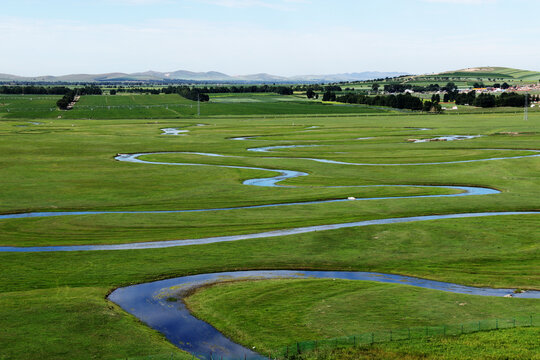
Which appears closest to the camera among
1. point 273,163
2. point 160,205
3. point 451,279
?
point 451,279

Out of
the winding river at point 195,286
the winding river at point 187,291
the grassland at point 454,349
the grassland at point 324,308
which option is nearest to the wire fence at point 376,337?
the grassland at point 454,349

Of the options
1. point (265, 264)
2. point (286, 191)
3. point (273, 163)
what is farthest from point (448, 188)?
point (265, 264)

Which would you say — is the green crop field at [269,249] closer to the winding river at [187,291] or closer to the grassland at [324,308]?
the grassland at [324,308]

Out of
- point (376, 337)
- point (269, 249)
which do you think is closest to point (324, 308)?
point (376, 337)

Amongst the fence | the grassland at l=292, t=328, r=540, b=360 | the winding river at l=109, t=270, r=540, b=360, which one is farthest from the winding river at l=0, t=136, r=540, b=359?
the grassland at l=292, t=328, r=540, b=360

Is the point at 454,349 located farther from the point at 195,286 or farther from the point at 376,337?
the point at 195,286

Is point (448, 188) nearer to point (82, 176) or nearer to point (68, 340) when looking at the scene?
point (82, 176)
